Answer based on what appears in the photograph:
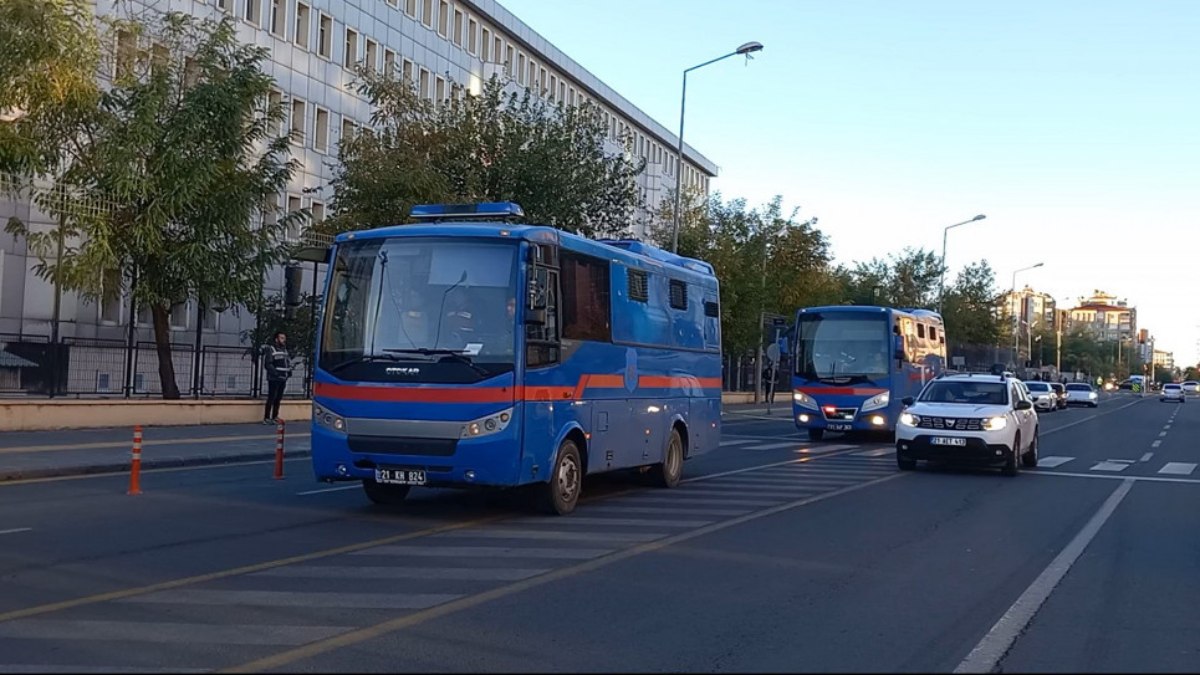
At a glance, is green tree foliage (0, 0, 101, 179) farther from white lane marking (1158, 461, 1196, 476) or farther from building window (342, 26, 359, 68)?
building window (342, 26, 359, 68)

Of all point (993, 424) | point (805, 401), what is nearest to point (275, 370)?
point (805, 401)

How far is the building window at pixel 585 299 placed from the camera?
14281 millimetres

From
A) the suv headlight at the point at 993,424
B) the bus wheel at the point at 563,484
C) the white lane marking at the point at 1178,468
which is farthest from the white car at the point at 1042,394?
the bus wheel at the point at 563,484

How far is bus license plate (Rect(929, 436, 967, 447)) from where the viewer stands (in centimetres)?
2156

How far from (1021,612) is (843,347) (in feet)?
71.3

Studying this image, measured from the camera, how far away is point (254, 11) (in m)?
45.8

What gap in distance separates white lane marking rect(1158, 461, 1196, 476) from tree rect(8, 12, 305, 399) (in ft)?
64.9

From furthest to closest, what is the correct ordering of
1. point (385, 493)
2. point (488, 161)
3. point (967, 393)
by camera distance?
1. point (488, 161)
2. point (967, 393)
3. point (385, 493)

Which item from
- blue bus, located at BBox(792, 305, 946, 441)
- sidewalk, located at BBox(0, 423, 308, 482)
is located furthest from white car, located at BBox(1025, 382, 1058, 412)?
sidewalk, located at BBox(0, 423, 308, 482)

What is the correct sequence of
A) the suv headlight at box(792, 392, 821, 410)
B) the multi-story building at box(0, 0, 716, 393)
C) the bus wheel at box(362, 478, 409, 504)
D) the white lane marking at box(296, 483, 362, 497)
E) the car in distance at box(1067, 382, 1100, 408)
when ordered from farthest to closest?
1. the car in distance at box(1067, 382, 1100, 408)
2. the multi-story building at box(0, 0, 716, 393)
3. the suv headlight at box(792, 392, 821, 410)
4. the white lane marking at box(296, 483, 362, 497)
5. the bus wheel at box(362, 478, 409, 504)

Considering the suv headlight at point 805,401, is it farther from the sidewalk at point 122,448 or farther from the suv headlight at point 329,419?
the suv headlight at point 329,419

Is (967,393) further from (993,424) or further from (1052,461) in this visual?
(1052,461)

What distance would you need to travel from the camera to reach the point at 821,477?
20.9 m

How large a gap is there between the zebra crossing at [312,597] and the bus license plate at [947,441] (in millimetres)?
7589
